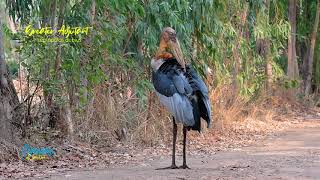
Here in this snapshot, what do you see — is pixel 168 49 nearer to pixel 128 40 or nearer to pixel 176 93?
pixel 176 93

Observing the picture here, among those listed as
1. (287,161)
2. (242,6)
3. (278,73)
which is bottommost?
(287,161)

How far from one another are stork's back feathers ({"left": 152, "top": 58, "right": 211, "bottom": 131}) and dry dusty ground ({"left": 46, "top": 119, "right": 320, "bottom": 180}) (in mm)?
686

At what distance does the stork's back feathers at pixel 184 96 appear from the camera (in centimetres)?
807

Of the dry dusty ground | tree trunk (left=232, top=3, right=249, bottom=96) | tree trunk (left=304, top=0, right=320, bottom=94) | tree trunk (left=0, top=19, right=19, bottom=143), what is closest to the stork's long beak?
the dry dusty ground

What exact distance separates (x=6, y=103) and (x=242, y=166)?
3.62 meters

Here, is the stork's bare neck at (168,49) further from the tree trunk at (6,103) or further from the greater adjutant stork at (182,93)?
the tree trunk at (6,103)

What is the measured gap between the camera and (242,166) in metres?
8.38

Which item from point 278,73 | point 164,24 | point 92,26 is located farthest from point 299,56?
point 92,26

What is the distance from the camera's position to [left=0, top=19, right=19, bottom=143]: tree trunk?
9.14 m

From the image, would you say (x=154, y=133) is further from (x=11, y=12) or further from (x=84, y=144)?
(x=11, y=12)

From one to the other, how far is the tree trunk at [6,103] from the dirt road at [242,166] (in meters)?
1.69

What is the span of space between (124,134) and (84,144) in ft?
3.58

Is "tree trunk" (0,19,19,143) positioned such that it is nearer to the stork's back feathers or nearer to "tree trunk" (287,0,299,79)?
the stork's back feathers

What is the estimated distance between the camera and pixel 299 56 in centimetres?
2505
